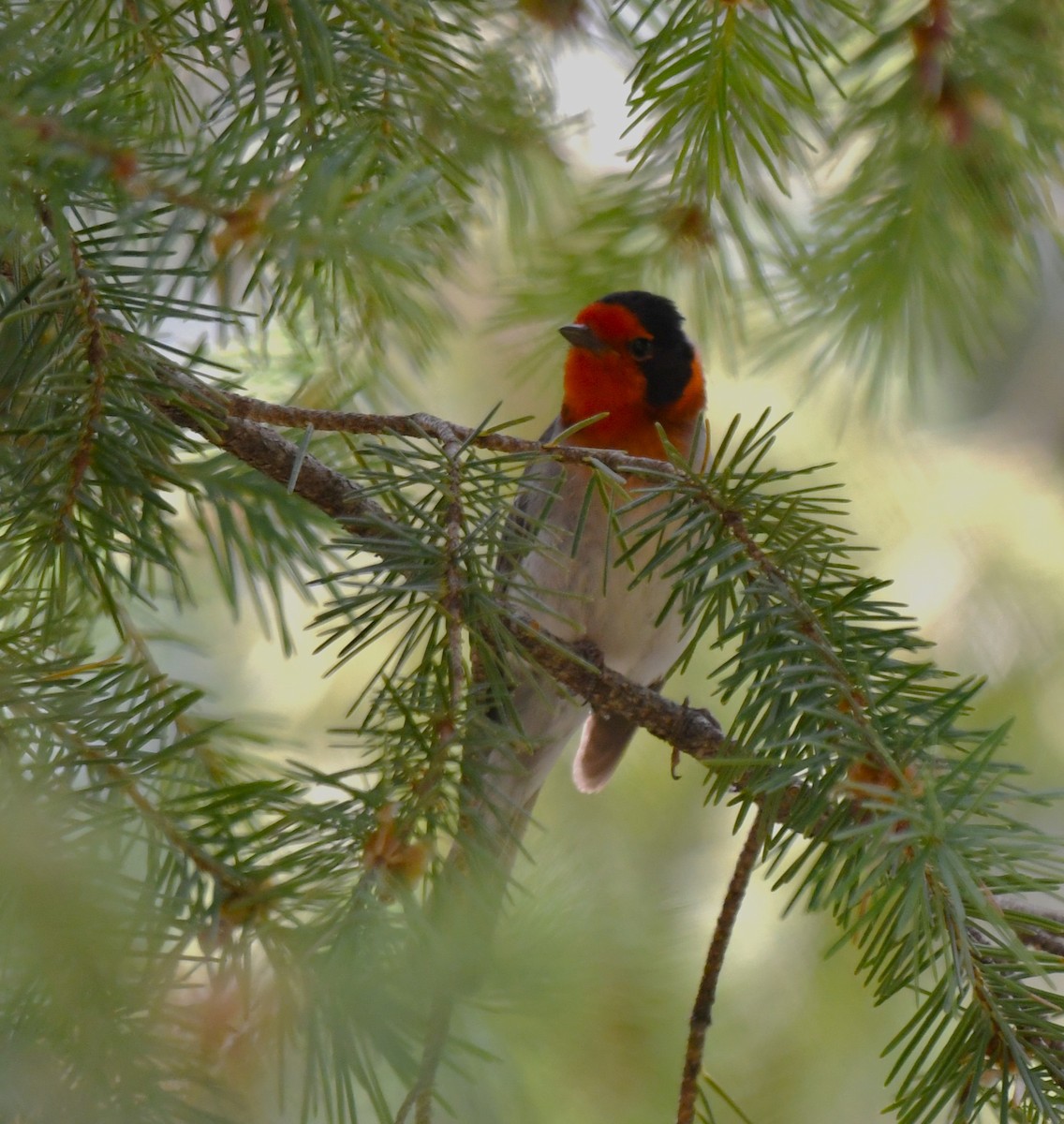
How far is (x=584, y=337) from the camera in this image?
1.64 metres

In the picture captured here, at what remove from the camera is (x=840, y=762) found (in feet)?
2.15

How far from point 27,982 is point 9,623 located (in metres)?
0.59

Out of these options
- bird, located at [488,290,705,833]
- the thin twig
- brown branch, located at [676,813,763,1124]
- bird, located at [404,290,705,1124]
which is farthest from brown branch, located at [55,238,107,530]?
bird, located at [488,290,705,833]

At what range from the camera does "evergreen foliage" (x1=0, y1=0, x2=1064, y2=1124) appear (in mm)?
507

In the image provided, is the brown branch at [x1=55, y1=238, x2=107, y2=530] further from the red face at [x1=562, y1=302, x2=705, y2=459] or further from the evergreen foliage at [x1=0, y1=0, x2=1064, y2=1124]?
the red face at [x1=562, y1=302, x2=705, y2=459]

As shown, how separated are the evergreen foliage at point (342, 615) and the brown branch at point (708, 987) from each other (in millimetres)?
115

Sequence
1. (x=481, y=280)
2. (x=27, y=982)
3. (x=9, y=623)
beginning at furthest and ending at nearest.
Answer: (x=481, y=280)
(x=9, y=623)
(x=27, y=982)

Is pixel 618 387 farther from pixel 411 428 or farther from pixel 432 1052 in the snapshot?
pixel 432 1052

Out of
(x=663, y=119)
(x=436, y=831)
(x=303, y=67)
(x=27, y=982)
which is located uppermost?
(x=663, y=119)

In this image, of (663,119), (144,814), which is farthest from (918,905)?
(663,119)

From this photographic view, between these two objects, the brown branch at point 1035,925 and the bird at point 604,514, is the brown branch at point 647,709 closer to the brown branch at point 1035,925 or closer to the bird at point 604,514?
the brown branch at point 1035,925

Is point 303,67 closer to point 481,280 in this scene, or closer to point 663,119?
point 663,119

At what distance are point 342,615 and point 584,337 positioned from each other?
100 centimetres

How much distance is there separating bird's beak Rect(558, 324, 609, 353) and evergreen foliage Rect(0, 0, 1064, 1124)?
48 centimetres
